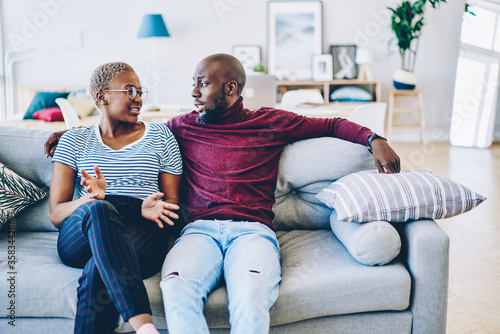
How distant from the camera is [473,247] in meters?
2.87

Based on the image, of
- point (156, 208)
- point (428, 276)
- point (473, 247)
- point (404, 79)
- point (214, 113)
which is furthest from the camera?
point (404, 79)

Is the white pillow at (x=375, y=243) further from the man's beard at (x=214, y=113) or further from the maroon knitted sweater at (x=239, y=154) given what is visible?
the man's beard at (x=214, y=113)

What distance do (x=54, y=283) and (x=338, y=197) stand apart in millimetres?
973

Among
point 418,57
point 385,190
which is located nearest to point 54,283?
point 385,190

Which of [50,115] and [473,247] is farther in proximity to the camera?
[50,115]

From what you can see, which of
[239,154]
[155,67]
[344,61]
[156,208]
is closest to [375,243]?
[239,154]

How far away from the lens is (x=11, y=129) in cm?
204

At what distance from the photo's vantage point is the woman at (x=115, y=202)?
1.42 metres

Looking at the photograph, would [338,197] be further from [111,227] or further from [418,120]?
[418,120]

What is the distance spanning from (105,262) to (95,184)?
0.30 m

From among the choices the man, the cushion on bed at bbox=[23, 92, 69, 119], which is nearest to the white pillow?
the man

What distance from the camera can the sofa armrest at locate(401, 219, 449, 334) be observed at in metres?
1.54

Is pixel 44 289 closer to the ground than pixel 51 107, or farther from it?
closer to the ground

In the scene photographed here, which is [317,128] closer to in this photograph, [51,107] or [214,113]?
[214,113]
